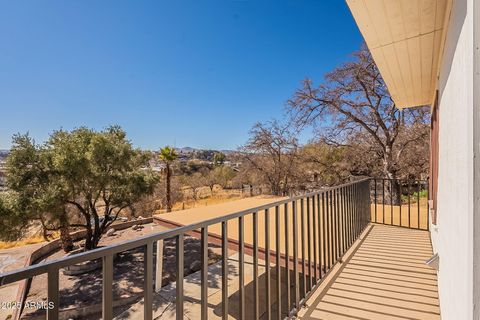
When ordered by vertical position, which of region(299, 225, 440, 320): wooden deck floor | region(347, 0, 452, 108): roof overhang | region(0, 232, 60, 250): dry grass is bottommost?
region(0, 232, 60, 250): dry grass

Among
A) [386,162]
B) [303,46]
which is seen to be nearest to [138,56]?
[303,46]

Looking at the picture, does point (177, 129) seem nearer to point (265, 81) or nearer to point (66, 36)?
point (265, 81)

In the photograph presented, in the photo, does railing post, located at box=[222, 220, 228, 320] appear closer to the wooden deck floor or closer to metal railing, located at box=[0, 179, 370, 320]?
metal railing, located at box=[0, 179, 370, 320]

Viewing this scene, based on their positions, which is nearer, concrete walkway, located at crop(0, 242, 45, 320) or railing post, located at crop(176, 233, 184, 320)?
railing post, located at crop(176, 233, 184, 320)

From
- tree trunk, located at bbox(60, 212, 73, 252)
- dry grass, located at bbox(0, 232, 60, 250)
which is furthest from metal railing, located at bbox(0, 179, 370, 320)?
dry grass, located at bbox(0, 232, 60, 250)

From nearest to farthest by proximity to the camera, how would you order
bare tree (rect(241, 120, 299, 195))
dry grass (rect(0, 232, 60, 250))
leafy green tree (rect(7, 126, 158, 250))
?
leafy green tree (rect(7, 126, 158, 250)), bare tree (rect(241, 120, 299, 195)), dry grass (rect(0, 232, 60, 250))

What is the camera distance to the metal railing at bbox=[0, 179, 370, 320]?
29.0 inches

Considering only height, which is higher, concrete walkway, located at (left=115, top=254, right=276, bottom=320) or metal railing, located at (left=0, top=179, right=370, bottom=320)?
metal railing, located at (left=0, top=179, right=370, bottom=320)

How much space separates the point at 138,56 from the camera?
1552 cm

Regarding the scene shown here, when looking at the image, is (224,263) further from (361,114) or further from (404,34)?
(361,114)

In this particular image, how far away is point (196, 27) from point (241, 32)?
214 centimetres

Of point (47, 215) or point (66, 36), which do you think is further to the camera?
point (66, 36)

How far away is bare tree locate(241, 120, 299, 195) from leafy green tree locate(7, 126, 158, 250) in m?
6.00

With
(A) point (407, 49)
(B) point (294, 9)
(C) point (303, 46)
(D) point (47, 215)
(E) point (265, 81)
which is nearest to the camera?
(A) point (407, 49)
